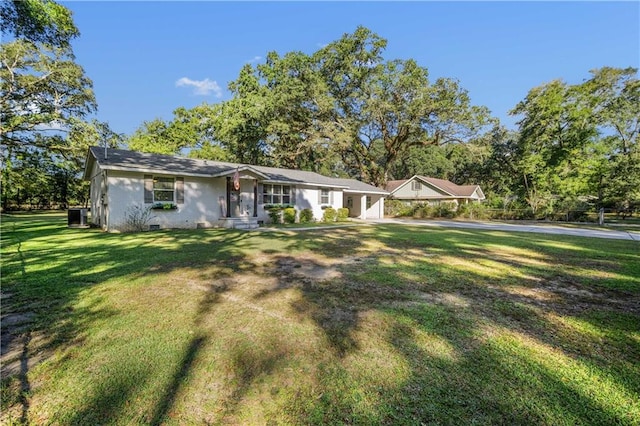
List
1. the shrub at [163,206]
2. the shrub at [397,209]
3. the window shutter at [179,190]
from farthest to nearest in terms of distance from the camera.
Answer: the shrub at [397,209], the window shutter at [179,190], the shrub at [163,206]

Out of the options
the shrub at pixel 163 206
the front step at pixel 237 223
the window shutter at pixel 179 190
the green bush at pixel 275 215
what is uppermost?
the window shutter at pixel 179 190

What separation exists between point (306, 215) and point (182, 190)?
25.8ft

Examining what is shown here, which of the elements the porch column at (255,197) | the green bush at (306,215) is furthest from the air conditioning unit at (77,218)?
the green bush at (306,215)

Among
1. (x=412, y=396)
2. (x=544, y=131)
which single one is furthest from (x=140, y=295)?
(x=544, y=131)

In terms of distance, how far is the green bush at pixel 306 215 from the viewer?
19250 mm

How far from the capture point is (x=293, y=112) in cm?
2784

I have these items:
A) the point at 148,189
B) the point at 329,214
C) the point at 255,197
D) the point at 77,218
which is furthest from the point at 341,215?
the point at 77,218

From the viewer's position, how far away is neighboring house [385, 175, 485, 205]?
32.7 metres

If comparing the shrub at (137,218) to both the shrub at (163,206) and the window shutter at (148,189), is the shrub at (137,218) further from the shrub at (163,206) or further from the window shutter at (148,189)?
the window shutter at (148,189)

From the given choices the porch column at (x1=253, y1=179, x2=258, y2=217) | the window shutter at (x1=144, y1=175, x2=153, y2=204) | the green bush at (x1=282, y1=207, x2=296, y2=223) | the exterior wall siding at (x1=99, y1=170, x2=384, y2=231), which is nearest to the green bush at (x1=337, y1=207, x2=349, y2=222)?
the exterior wall siding at (x1=99, y1=170, x2=384, y2=231)

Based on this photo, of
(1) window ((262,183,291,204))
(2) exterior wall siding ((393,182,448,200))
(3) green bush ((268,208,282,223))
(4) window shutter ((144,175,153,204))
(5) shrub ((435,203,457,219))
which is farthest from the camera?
(2) exterior wall siding ((393,182,448,200))

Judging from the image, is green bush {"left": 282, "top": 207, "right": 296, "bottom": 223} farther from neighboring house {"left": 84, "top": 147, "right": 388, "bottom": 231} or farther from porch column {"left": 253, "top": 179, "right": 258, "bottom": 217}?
porch column {"left": 253, "top": 179, "right": 258, "bottom": 217}

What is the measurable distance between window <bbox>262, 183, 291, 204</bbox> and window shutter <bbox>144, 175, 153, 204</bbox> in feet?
19.9

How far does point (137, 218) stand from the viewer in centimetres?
1292
